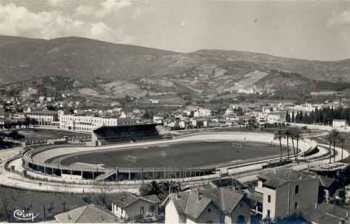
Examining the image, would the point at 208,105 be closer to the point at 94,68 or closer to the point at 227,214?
the point at 94,68

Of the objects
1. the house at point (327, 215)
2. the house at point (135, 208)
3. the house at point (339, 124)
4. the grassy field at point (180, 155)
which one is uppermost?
the house at point (339, 124)

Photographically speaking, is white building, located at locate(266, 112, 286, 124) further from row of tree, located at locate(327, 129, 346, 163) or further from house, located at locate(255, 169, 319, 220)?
house, located at locate(255, 169, 319, 220)

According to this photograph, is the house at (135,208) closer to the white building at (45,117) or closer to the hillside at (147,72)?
the white building at (45,117)

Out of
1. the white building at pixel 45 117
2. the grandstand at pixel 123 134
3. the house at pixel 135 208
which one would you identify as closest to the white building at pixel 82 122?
the white building at pixel 45 117

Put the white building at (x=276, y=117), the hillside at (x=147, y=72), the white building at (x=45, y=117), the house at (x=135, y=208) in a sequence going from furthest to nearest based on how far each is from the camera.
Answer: the hillside at (x=147, y=72)
the white building at (x=276, y=117)
the white building at (x=45, y=117)
the house at (x=135, y=208)

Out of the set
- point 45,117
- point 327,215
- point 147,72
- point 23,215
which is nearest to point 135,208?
point 23,215

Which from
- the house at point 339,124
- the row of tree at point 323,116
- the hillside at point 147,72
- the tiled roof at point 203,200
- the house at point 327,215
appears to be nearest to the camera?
the tiled roof at point 203,200

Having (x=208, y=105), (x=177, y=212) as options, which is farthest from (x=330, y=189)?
(x=208, y=105)
